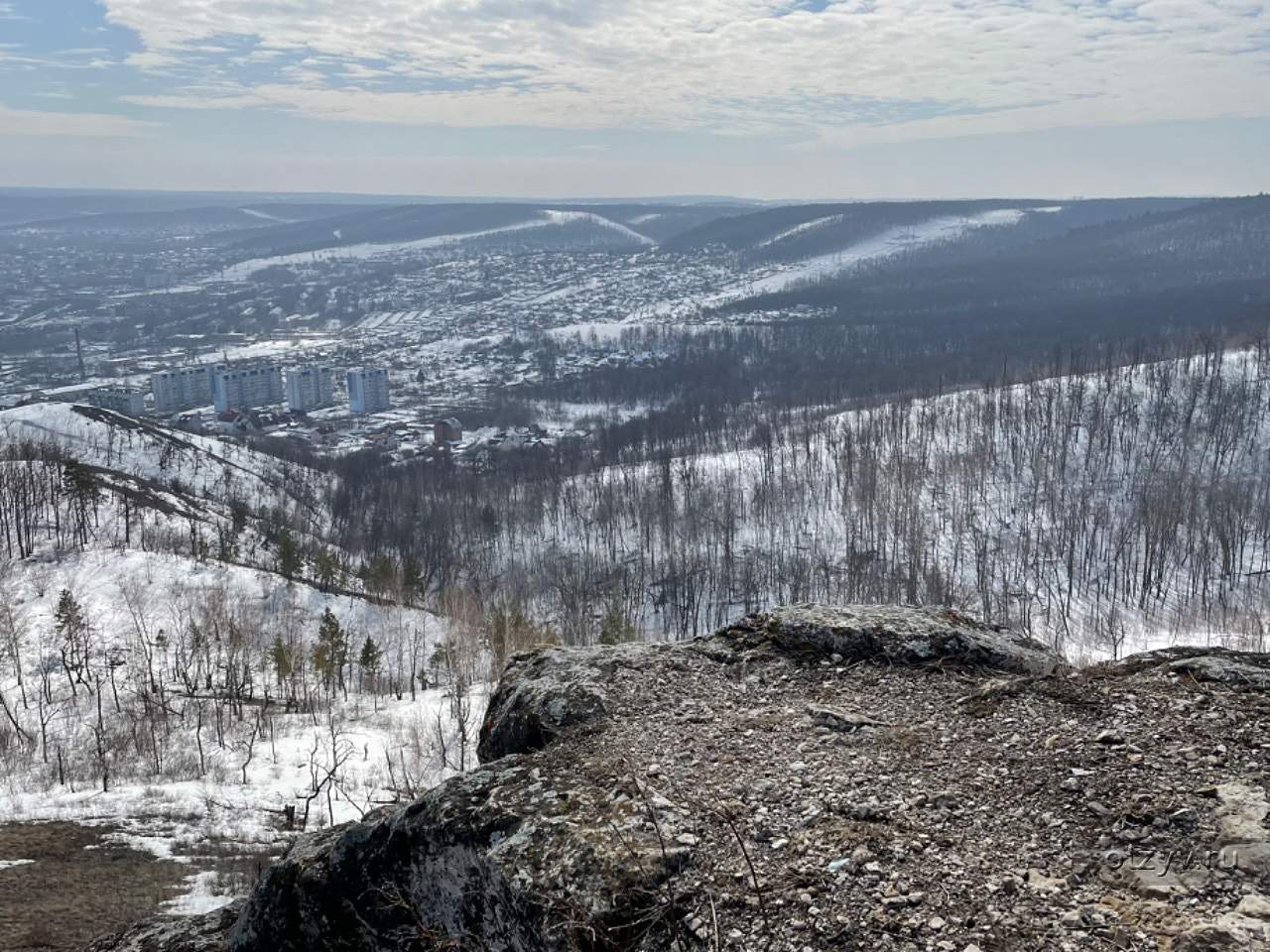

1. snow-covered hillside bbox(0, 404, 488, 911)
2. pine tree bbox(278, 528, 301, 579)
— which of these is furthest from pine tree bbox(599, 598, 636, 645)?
pine tree bbox(278, 528, 301, 579)

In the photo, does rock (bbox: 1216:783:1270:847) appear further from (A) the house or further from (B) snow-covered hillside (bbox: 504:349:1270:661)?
(A) the house

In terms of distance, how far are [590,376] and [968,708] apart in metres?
106

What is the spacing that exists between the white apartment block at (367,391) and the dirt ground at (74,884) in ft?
283

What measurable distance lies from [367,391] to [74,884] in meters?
90.9

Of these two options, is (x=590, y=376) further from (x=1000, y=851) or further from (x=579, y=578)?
(x=1000, y=851)

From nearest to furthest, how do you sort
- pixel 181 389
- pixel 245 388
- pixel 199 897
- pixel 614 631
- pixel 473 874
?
pixel 473 874 → pixel 199 897 → pixel 614 631 → pixel 245 388 → pixel 181 389

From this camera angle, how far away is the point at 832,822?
4.96 metres

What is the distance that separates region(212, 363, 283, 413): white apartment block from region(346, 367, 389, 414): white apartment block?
10.3 metres

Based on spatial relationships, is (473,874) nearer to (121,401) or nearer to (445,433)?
(445,433)

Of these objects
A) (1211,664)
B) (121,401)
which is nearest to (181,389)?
(121,401)

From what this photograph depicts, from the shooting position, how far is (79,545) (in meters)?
41.5

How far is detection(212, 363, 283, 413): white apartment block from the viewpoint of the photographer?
327 feet

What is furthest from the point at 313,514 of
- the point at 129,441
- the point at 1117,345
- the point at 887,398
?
the point at 1117,345

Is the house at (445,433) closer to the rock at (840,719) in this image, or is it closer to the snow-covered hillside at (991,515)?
the snow-covered hillside at (991,515)
